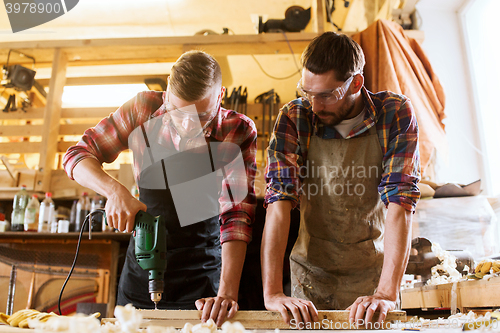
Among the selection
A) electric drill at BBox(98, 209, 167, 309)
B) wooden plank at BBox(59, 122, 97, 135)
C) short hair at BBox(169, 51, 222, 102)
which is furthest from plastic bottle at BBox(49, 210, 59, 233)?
short hair at BBox(169, 51, 222, 102)

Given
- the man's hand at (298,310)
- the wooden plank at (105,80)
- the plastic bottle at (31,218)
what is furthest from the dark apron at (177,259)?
the wooden plank at (105,80)

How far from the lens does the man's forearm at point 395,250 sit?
1.24 m

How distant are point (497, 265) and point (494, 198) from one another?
1.39 meters

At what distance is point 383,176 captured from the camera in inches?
55.9

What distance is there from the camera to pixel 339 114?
1482 mm

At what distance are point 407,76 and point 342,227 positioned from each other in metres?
1.36

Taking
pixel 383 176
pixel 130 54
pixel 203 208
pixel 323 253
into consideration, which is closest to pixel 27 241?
pixel 130 54

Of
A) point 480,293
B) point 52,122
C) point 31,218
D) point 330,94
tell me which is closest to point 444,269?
point 480,293

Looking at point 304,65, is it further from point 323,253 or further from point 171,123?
point 323,253

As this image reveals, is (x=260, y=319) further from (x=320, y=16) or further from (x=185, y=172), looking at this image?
(x=320, y=16)

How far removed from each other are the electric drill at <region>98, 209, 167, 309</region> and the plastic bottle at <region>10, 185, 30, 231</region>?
226cm

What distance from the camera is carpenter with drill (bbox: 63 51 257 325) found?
146 cm

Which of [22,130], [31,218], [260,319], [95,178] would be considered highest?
[22,130]

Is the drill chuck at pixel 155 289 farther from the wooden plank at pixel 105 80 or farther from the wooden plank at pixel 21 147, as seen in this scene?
the wooden plank at pixel 105 80
